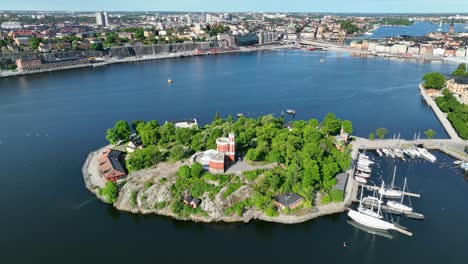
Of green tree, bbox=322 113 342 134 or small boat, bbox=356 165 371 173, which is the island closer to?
small boat, bbox=356 165 371 173

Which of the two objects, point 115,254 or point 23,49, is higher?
point 23,49

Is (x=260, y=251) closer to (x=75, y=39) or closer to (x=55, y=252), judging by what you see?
(x=55, y=252)

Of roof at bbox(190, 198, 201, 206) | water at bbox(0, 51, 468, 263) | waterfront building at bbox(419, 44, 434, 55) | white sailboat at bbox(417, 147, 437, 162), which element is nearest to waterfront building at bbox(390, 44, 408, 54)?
waterfront building at bbox(419, 44, 434, 55)

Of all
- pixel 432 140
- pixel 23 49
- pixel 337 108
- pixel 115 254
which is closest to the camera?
pixel 115 254

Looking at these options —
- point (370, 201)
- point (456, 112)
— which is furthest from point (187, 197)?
point (456, 112)

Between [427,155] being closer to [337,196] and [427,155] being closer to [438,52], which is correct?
[337,196]

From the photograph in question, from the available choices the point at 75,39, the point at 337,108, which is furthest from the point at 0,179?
the point at 75,39
